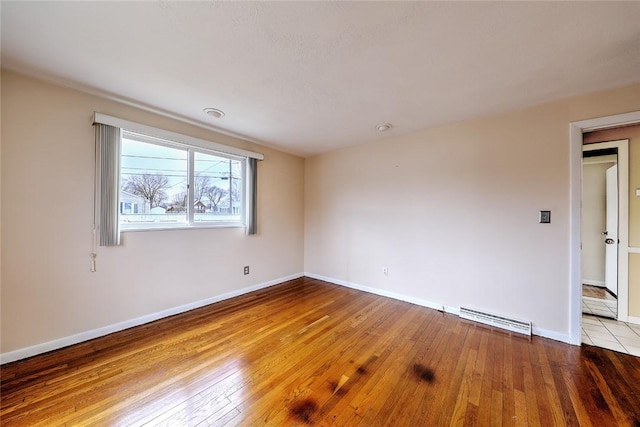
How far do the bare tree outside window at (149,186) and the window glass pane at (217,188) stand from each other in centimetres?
37

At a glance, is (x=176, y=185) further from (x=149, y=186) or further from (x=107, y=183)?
(x=107, y=183)

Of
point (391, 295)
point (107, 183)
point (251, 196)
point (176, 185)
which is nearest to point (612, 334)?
point (391, 295)

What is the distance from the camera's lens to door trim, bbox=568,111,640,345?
2209mm

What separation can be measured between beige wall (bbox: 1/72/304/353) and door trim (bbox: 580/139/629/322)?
5145 millimetres

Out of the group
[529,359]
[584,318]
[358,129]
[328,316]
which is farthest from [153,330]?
[584,318]

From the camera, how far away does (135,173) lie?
258 cm

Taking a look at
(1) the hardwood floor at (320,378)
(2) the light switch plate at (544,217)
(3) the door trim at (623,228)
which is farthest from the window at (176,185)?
(3) the door trim at (623,228)

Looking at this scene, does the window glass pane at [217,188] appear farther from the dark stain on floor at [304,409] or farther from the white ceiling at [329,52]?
the dark stain on floor at [304,409]

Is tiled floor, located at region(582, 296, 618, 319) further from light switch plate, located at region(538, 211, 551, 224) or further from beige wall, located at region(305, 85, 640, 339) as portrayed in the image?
light switch plate, located at region(538, 211, 551, 224)

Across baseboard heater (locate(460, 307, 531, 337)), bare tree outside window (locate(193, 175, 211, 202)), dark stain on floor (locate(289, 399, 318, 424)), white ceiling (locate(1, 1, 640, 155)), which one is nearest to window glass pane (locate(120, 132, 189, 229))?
bare tree outside window (locate(193, 175, 211, 202))

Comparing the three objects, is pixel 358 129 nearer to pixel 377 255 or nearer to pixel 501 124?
pixel 501 124

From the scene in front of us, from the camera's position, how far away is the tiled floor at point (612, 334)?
2180 millimetres

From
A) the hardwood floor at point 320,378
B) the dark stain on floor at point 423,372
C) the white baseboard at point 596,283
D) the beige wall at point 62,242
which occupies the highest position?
the beige wall at point 62,242

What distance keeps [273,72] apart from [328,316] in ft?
8.59
